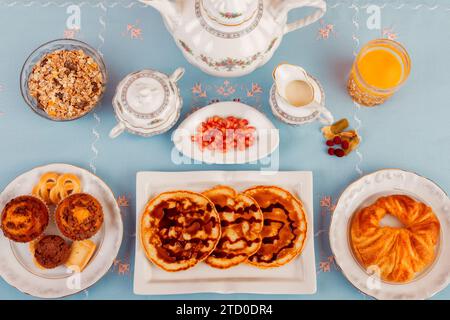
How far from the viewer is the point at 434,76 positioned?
123 centimetres

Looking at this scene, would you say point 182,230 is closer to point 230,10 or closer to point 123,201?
point 123,201

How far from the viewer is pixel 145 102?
107 centimetres

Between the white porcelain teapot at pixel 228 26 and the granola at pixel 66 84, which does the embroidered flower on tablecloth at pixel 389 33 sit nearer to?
the white porcelain teapot at pixel 228 26

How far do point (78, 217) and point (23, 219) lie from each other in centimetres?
12

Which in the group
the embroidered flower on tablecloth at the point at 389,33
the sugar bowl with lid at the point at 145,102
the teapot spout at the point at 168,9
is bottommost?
the sugar bowl with lid at the point at 145,102

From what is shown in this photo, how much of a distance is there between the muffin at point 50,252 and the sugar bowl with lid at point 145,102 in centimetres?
28

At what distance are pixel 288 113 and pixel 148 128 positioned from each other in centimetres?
34

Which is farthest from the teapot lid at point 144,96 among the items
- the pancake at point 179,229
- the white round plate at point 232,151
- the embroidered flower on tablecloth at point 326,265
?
the embroidered flower on tablecloth at point 326,265

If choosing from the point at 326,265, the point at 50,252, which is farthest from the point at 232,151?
the point at 50,252

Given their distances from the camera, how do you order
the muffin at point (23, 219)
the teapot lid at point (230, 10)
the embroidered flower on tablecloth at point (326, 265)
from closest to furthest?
the teapot lid at point (230, 10)
the muffin at point (23, 219)
the embroidered flower on tablecloth at point (326, 265)

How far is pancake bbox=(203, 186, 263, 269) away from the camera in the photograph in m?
1.11

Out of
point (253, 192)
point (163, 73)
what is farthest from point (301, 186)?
point (163, 73)

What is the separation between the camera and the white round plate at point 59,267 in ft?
3.70
